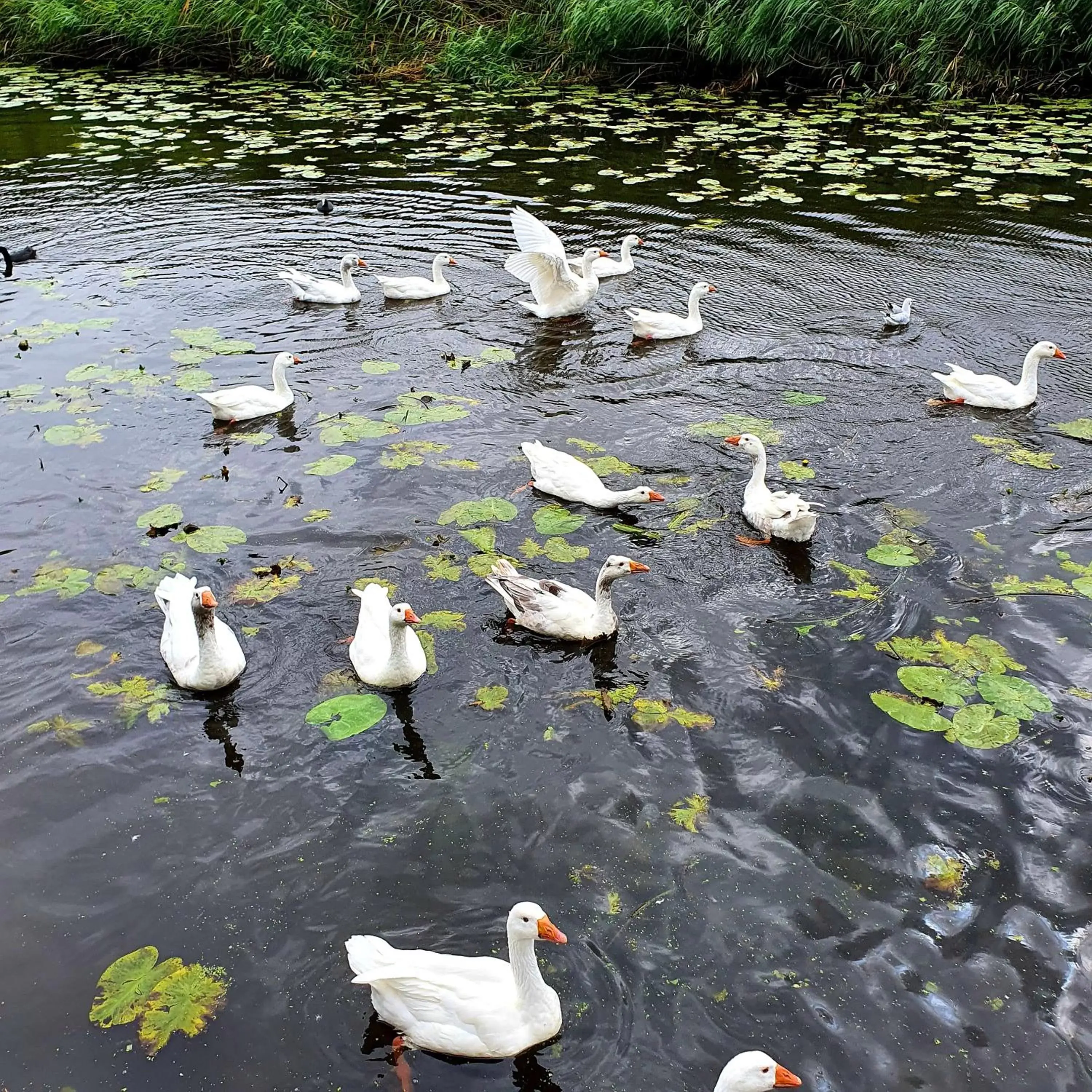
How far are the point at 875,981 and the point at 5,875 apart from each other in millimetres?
4264

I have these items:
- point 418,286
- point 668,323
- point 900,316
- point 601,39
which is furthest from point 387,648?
point 601,39

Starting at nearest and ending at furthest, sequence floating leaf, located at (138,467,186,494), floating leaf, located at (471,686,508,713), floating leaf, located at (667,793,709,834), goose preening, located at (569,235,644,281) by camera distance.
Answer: floating leaf, located at (667,793,709,834)
floating leaf, located at (471,686,508,713)
floating leaf, located at (138,467,186,494)
goose preening, located at (569,235,644,281)

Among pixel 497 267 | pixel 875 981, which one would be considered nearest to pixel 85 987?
pixel 875 981

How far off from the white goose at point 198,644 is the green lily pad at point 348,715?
0.64 m

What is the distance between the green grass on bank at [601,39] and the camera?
61.3 ft

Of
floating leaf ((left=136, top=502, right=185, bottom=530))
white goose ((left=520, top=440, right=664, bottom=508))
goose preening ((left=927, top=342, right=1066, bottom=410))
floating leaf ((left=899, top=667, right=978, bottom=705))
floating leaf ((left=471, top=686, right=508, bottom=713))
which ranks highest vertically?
goose preening ((left=927, top=342, right=1066, bottom=410))

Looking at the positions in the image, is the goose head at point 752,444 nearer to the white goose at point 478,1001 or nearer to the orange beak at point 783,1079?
the white goose at point 478,1001

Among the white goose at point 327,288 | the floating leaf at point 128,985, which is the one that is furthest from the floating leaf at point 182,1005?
the white goose at point 327,288

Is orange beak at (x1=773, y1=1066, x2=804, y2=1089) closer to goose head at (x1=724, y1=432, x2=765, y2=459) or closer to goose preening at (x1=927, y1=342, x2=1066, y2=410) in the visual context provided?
goose head at (x1=724, y1=432, x2=765, y2=459)

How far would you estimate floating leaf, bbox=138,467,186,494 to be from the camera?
324 inches

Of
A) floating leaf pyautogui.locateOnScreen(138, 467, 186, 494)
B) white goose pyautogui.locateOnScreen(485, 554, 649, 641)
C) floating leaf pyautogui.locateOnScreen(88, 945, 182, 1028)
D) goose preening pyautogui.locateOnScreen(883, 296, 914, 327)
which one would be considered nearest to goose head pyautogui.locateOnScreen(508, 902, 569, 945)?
floating leaf pyautogui.locateOnScreen(88, 945, 182, 1028)

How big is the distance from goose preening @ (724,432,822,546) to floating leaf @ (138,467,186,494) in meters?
4.80

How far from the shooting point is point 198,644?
6.19m

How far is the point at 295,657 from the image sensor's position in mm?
6410
